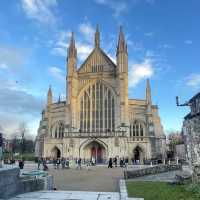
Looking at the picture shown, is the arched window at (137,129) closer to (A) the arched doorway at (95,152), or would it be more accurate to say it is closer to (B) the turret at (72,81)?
(A) the arched doorway at (95,152)

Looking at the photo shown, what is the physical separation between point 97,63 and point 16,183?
48.9m

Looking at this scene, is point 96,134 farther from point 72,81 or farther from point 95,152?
point 72,81

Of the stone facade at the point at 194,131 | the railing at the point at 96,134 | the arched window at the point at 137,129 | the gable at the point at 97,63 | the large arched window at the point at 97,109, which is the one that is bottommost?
the stone facade at the point at 194,131

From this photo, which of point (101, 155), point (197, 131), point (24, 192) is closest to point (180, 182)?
point (197, 131)

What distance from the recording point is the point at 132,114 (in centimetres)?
5459

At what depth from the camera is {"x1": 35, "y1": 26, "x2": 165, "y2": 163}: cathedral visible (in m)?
51.2

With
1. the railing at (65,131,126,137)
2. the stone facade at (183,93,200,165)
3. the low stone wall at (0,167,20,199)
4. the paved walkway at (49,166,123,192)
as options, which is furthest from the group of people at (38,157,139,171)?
the low stone wall at (0,167,20,199)

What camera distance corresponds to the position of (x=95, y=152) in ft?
173

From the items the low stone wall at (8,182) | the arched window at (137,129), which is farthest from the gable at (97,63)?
the low stone wall at (8,182)

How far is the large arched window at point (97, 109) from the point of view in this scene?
173ft

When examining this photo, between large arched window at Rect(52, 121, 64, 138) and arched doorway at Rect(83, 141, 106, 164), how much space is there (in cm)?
695

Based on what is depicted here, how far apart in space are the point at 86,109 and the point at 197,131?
138 feet

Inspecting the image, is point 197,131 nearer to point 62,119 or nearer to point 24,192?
point 24,192

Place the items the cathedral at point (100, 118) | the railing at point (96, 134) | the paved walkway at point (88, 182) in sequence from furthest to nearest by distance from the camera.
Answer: the cathedral at point (100, 118)
the railing at point (96, 134)
the paved walkway at point (88, 182)
